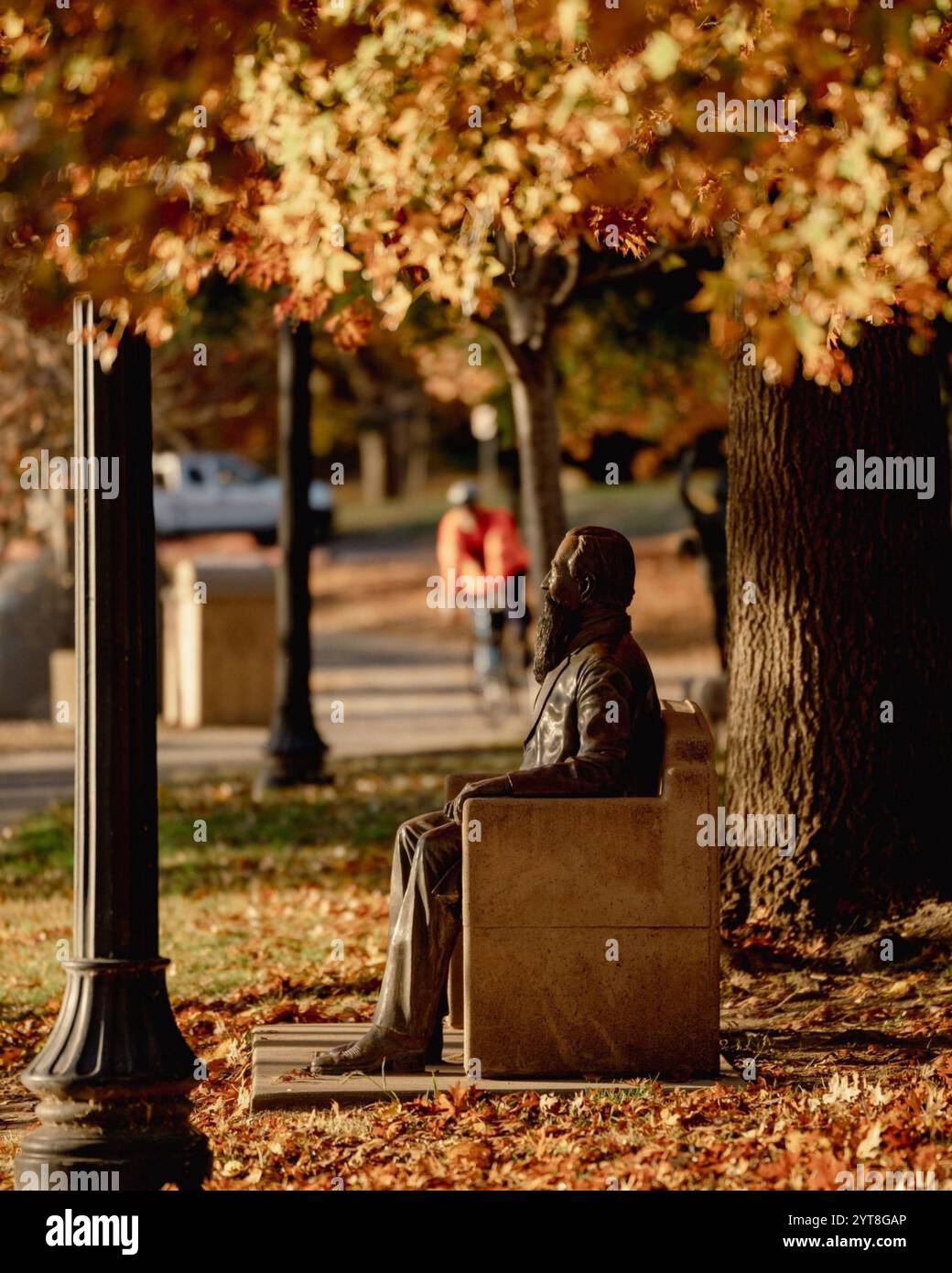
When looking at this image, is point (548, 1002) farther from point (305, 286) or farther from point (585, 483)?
point (585, 483)

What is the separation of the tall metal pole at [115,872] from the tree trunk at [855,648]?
3.30 m

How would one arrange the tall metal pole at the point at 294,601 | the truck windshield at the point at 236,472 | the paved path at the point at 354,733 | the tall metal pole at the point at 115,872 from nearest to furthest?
the tall metal pole at the point at 115,872 < the tall metal pole at the point at 294,601 < the paved path at the point at 354,733 < the truck windshield at the point at 236,472

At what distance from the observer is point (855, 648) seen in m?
7.93

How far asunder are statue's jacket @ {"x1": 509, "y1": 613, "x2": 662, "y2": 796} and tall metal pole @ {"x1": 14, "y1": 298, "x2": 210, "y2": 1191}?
138 cm

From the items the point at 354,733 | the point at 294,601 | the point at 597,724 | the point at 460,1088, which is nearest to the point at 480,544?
the point at 354,733

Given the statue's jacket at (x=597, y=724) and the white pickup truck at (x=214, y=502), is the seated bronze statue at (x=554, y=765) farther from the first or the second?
the white pickup truck at (x=214, y=502)

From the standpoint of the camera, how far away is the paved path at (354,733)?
1575cm

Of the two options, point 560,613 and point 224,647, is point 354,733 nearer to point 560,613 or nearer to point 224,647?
point 224,647

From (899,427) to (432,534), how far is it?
3811cm

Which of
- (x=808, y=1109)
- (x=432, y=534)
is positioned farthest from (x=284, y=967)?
(x=432, y=534)

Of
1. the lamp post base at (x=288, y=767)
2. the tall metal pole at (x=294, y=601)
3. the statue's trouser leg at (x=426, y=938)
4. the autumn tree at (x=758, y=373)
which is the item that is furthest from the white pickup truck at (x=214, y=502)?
the statue's trouser leg at (x=426, y=938)

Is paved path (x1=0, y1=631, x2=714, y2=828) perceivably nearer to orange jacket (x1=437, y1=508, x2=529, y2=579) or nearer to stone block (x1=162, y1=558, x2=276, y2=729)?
stone block (x1=162, y1=558, x2=276, y2=729)

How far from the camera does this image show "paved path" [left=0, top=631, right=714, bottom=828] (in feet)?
51.7
